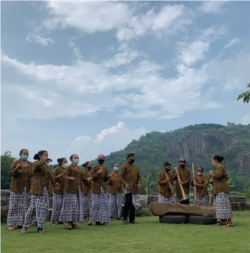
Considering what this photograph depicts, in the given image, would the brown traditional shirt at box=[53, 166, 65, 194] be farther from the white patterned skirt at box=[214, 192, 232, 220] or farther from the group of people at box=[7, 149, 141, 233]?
the white patterned skirt at box=[214, 192, 232, 220]

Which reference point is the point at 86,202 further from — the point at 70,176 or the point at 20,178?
the point at 20,178

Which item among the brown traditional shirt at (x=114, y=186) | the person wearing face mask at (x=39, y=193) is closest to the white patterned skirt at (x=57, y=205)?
the person wearing face mask at (x=39, y=193)

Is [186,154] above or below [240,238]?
above

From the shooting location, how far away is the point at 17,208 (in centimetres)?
806

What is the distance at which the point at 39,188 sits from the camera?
7.34m

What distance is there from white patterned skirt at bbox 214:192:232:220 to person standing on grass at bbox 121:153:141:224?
2018mm

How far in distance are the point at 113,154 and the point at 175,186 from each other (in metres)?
80.5

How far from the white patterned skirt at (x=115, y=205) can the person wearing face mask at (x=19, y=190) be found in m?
3.45

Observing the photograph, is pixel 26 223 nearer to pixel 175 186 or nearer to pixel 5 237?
pixel 5 237

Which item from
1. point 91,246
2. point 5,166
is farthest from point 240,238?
Answer: point 5,166

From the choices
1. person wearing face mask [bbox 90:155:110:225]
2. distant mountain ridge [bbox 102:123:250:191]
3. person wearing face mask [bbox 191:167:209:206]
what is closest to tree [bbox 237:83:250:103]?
person wearing face mask [bbox 191:167:209:206]

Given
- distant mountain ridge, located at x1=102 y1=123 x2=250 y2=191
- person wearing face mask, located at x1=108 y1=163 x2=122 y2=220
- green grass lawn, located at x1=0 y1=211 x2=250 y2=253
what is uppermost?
distant mountain ridge, located at x1=102 y1=123 x2=250 y2=191

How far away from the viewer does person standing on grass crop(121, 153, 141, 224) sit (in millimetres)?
9141

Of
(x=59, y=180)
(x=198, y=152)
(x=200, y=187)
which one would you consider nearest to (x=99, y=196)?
(x=59, y=180)
